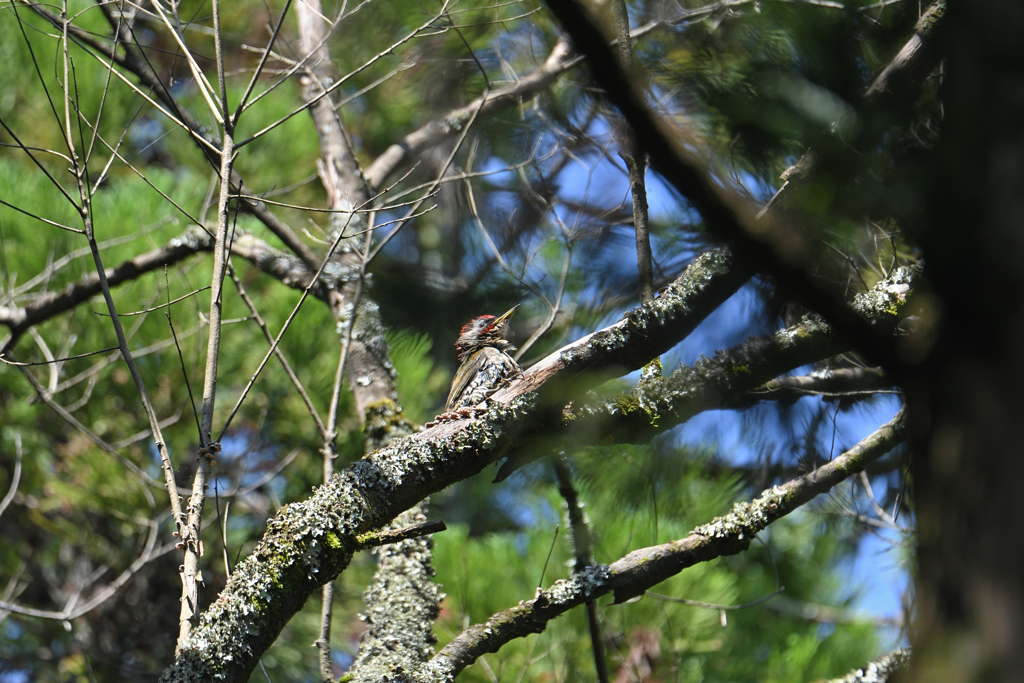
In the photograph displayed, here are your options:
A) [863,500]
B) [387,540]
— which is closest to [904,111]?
[387,540]

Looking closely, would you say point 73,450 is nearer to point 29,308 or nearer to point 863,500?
point 29,308

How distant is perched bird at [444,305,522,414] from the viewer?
2607 millimetres

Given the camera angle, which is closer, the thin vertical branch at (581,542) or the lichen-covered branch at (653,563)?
the lichen-covered branch at (653,563)

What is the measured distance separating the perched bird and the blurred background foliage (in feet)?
0.59

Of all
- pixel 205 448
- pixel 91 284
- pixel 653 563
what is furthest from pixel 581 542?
pixel 91 284

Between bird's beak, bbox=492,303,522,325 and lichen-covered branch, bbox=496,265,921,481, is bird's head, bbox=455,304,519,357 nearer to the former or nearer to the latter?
bird's beak, bbox=492,303,522,325

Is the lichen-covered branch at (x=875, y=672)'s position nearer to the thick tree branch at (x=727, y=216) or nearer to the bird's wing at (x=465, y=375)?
the thick tree branch at (x=727, y=216)

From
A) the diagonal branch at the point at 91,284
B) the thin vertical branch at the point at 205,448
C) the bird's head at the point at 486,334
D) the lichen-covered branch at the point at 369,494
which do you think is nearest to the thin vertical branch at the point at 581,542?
the lichen-covered branch at the point at 369,494

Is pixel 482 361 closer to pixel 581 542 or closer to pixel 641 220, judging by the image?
pixel 581 542

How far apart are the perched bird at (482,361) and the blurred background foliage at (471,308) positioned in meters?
0.18

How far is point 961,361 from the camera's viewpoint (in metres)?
0.63

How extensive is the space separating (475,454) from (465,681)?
1538 mm

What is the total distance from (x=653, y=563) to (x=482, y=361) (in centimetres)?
122

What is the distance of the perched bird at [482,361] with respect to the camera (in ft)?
8.55
